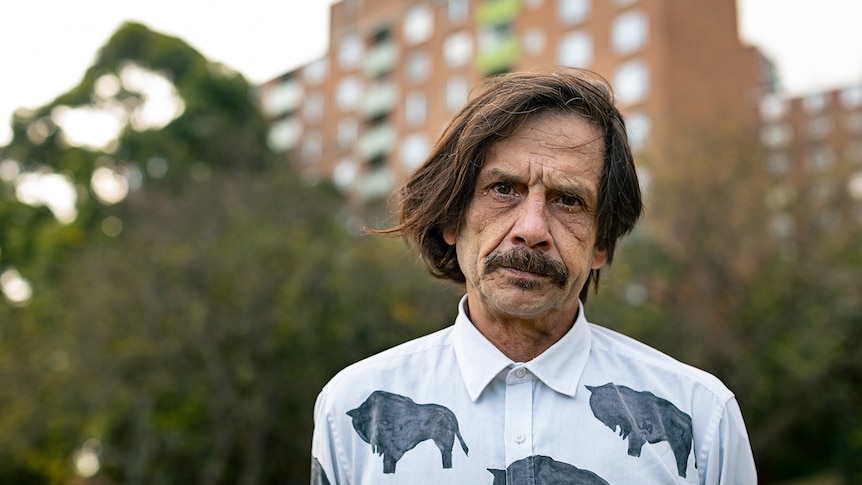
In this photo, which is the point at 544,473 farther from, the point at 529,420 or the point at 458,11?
the point at 458,11

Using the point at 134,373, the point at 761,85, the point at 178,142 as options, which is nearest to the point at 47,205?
the point at 178,142

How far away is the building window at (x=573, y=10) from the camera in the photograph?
1207 inches

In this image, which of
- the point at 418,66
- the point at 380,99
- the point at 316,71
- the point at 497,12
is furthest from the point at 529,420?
the point at 316,71

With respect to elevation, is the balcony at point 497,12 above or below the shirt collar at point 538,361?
above

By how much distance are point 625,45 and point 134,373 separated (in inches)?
877

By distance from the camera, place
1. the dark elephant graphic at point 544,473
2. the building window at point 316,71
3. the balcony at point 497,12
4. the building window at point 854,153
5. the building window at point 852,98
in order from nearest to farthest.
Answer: the dark elephant graphic at point 544,473 → the building window at point 854,153 → the balcony at point 497,12 → the building window at point 316,71 → the building window at point 852,98

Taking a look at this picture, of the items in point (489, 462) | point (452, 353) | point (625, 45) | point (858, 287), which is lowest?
point (858, 287)

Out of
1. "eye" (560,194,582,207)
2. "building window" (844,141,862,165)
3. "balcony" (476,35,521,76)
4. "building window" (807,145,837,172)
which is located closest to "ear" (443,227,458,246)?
"eye" (560,194,582,207)

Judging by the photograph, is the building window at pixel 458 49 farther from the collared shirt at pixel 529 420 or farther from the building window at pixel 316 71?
the collared shirt at pixel 529 420

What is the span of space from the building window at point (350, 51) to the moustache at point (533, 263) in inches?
1573

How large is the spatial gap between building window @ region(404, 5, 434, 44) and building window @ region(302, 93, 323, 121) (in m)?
6.74

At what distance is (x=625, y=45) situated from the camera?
29406 millimetres

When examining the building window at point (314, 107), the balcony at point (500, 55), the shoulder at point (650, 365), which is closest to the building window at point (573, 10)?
the balcony at point (500, 55)

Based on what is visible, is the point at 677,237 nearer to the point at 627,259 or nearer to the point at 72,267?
the point at 627,259
